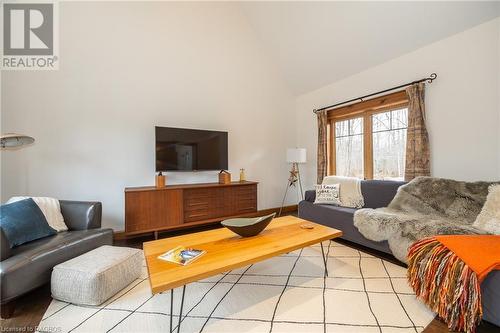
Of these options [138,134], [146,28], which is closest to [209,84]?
[146,28]

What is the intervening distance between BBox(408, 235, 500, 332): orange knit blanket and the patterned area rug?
0.50 feet

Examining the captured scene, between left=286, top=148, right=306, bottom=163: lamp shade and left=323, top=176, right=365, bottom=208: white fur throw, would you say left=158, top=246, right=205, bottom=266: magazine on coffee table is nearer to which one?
left=323, top=176, right=365, bottom=208: white fur throw

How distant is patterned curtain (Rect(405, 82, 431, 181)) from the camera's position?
9.15 ft

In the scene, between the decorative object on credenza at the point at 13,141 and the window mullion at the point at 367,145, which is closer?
the decorative object on credenza at the point at 13,141

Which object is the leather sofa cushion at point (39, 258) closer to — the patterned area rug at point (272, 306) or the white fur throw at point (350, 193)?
the patterned area rug at point (272, 306)

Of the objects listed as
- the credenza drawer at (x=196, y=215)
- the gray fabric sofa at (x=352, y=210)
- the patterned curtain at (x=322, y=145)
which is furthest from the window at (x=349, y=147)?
the credenza drawer at (x=196, y=215)

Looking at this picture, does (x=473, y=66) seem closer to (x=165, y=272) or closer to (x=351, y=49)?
(x=351, y=49)

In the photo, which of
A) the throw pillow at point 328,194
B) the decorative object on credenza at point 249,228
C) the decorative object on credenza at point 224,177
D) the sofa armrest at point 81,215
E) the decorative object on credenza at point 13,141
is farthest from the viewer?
the decorative object on credenza at point 224,177

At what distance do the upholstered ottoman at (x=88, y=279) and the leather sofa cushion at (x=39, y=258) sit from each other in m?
0.11

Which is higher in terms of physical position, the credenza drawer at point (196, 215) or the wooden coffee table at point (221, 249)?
the wooden coffee table at point (221, 249)

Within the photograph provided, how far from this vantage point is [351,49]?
331 centimetres

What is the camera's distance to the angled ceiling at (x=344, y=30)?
2480 mm

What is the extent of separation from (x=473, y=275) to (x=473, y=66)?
243 centimetres

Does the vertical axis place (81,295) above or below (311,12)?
below
